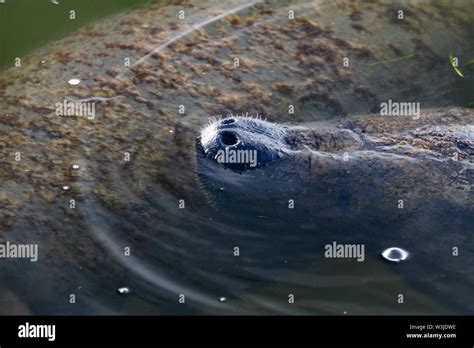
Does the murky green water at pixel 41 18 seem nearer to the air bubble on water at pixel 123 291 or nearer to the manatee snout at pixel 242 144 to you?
the manatee snout at pixel 242 144

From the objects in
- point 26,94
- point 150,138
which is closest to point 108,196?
point 150,138

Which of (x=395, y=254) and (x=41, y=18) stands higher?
(x=41, y=18)

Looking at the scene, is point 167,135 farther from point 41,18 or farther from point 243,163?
point 41,18

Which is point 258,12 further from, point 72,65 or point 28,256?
point 28,256

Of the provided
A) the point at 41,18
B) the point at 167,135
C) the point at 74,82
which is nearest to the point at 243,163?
the point at 167,135

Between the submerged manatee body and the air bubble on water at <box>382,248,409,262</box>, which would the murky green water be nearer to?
the submerged manatee body

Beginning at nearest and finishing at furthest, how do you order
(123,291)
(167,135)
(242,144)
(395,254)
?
(242,144)
(123,291)
(395,254)
(167,135)
